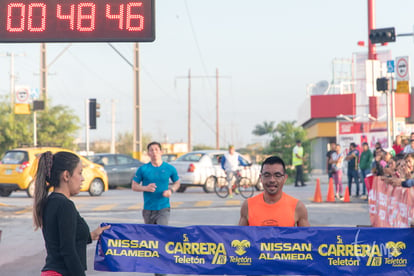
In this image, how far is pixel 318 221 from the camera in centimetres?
1515

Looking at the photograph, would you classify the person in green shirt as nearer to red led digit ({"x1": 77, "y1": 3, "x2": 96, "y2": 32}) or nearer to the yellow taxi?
the yellow taxi

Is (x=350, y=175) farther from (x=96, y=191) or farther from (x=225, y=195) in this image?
(x=96, y=191)

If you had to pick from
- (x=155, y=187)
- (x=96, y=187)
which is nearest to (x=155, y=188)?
(x=155, y=187)

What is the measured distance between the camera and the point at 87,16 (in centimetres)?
950

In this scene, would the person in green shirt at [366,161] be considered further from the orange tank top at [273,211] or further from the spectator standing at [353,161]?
the orange tank top at [273,211]

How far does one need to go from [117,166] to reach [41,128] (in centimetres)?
2333

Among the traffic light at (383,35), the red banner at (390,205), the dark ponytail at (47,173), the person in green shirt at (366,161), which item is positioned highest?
the traffic light at (383,35)

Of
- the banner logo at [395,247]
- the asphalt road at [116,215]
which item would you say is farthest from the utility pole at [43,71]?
the banner logo at [395,247]

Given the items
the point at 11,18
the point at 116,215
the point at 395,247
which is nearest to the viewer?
the point at 395,247

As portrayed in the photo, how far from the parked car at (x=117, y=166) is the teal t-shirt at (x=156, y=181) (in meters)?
18.3

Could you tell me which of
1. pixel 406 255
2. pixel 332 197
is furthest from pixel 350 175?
pixel 406 255

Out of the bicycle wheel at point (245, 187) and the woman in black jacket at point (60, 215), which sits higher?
the woman in black jacket at point (60, 215)

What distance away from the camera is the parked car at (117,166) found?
27547 millimetres

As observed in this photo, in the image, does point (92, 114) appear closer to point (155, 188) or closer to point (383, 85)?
point (383, 85)
